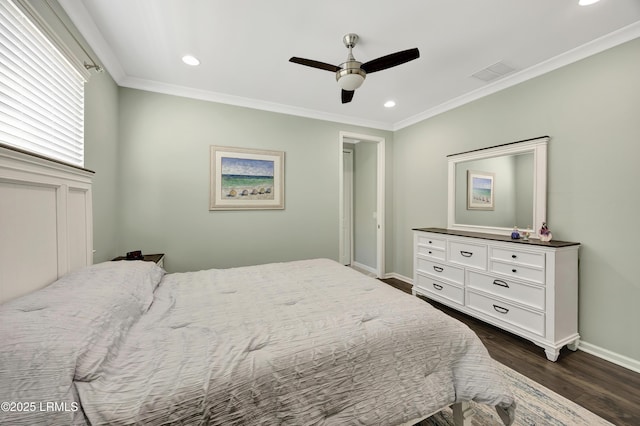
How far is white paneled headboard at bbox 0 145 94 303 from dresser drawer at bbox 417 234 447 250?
3442 millimetres

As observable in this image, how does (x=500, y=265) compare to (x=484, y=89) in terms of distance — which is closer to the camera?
(x=500, y=265)

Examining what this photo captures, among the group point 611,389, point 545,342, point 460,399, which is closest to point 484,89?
point 545,342

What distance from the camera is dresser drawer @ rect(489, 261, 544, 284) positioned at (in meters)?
2.13

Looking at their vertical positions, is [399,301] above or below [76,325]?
below

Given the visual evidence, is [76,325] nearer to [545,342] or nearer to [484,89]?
[545,342]

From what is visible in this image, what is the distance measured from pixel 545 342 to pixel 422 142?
2.82m

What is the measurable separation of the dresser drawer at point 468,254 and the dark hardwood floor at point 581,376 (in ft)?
2.36

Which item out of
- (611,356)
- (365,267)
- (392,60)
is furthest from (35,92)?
(365,267)

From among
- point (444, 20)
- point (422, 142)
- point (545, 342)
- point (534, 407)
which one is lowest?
point (534, 407)

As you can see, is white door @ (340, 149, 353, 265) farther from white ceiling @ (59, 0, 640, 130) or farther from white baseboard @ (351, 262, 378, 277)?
white ceiling @ (59, 0, 640, 130)

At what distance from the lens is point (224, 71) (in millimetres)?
2559

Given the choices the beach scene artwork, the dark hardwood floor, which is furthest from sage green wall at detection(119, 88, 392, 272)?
the dark hardwood floor

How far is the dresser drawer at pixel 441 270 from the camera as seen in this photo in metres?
2.82

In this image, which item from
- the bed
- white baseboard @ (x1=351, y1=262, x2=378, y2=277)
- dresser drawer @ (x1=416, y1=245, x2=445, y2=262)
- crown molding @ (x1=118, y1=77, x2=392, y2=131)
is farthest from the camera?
white baseboard @ (x1=351, y1=262, x2=378, y2=277)
